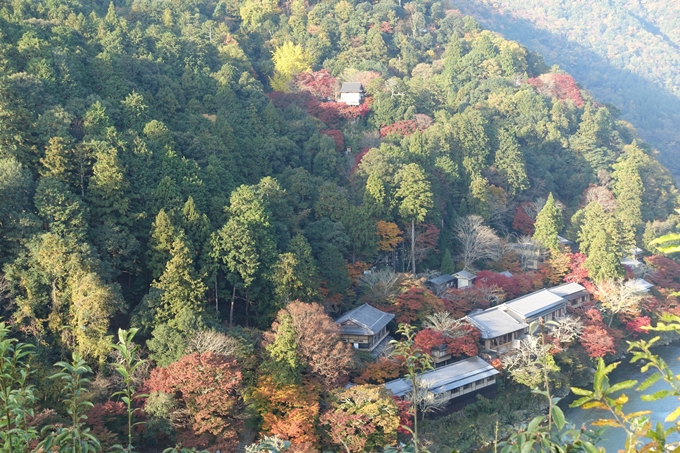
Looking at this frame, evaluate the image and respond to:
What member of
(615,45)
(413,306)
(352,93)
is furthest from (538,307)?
(615,45)

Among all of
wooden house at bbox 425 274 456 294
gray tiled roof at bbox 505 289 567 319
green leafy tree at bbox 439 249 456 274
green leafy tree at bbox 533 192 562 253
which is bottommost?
wooden house at bbox 425 274 456 294

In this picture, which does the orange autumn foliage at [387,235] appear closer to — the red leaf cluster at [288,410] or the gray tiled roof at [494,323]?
the gray tiled roof at [494,323]

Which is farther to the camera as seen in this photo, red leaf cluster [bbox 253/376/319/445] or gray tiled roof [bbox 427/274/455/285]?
gray tiled roof [bbox 427/274/455/285]

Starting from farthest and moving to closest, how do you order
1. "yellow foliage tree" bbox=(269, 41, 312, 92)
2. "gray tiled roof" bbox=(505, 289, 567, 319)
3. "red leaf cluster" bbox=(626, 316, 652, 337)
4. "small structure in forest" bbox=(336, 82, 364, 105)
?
"yellow foliage tree" bbox=(269, 41, 312, 92) → "small structure in forest" bbox=(336, 82, 364, 105) → "red leaf cluster" bbox=(626, 316, 652, 337) → "gray tiled roof" bbox=(505, 289, 567, 319)

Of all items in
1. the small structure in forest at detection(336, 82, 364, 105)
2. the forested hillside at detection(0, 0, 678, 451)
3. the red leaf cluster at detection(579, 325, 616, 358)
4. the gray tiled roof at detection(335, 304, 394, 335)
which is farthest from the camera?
the small structure in forest at detection(336, 82, 364, 105)

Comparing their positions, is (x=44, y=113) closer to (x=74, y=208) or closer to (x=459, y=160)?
(x=74, y=208)

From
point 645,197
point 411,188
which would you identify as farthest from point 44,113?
point 645,197

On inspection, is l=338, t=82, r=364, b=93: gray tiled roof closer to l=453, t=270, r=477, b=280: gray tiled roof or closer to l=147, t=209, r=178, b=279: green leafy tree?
l=453, t=270, r=477, b=280: gray tiled roof

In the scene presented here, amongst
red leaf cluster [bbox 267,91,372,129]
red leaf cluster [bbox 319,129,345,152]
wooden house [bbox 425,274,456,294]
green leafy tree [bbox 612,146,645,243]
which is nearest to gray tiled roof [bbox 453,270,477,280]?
wooden house [bbox 425,274,456,294]
